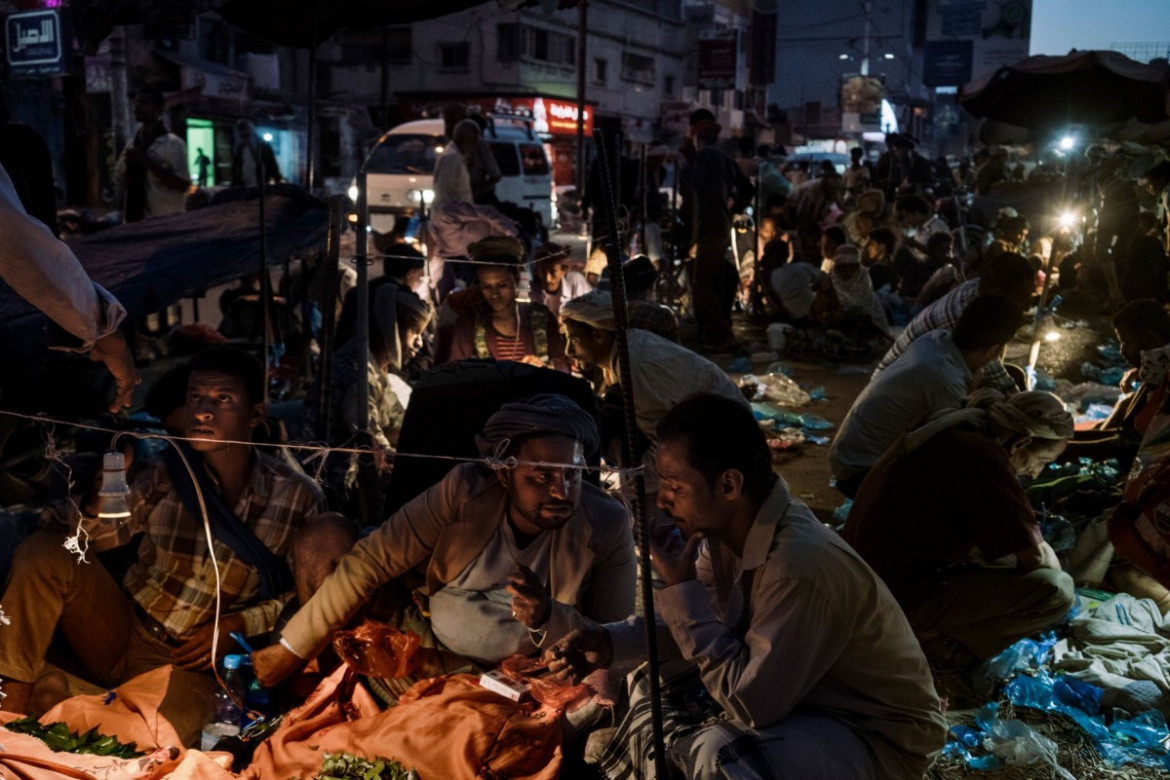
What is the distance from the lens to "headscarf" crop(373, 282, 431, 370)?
5555mm

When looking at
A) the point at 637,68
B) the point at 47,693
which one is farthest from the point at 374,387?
the point at 637,68

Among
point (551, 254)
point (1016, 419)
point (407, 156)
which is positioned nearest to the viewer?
point (1016, 419)

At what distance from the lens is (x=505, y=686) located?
303 centimetres

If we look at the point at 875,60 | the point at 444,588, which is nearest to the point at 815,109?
the point at 875,60

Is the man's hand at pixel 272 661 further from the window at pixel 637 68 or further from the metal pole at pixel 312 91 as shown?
the window at pixel 637 68

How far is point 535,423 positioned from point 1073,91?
11016 mm

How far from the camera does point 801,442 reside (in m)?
7.54

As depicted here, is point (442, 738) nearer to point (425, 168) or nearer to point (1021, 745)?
point (1021, 745)

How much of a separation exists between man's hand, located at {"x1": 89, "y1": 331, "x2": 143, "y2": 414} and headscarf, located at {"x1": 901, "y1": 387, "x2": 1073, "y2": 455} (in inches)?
104

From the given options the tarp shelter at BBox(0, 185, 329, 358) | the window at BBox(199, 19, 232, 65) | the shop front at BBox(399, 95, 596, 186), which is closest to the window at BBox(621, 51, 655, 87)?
the shop front at BBox(399, 95, 596, 186)

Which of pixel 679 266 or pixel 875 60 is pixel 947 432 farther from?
pixel 875 60

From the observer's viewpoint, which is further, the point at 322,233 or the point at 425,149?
the point at 425,149

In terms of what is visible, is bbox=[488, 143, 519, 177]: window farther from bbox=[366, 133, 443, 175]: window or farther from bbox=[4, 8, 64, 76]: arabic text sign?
bbox=[4, 8, 64, 76]: arabic text sign

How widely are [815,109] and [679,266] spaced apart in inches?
1909
